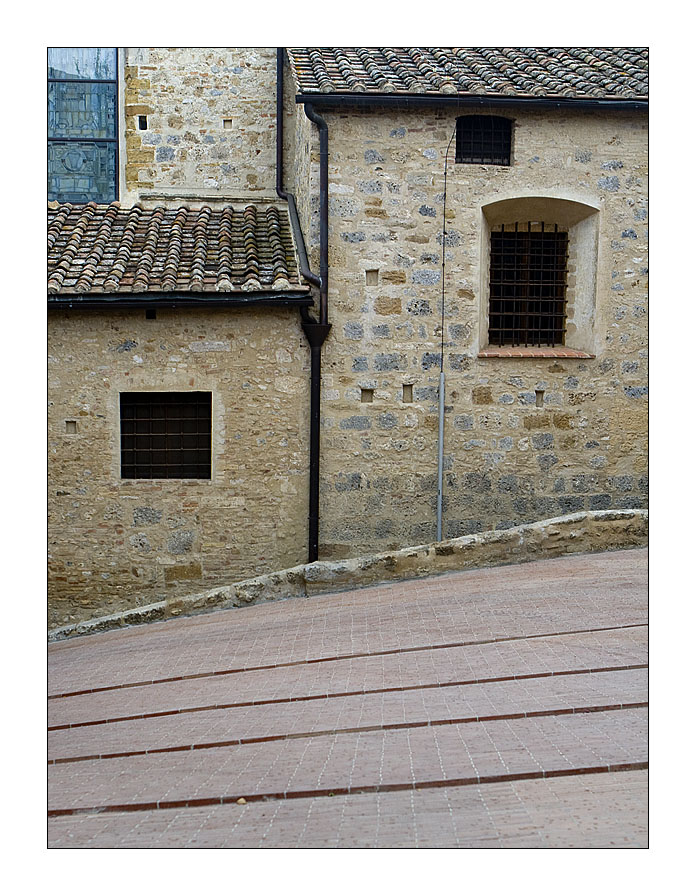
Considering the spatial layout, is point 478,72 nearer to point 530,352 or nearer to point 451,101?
point 451,101

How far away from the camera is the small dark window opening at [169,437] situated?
9.62 m

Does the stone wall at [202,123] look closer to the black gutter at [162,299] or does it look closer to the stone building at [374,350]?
the stone building at [374,350]

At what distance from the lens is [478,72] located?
386 inches

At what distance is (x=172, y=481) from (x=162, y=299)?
205cm

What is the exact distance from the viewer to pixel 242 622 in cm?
768

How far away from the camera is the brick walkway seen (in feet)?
11.4

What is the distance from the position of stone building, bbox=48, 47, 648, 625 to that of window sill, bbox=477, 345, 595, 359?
0.14 ft

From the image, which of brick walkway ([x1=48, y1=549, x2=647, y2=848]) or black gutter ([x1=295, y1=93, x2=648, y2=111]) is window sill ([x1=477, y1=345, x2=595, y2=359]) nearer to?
black gutter ([x1=295, y1=93, x2=648, y2=111])

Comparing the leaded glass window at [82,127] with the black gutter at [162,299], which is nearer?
the black gutter at [162,299]

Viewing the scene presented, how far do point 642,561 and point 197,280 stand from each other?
549cm

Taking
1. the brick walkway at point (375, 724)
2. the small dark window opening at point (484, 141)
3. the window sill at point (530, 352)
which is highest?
the small dark window opening at point (484, 141)

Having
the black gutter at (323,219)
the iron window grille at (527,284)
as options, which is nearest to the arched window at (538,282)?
the iron window grille at (527,284)

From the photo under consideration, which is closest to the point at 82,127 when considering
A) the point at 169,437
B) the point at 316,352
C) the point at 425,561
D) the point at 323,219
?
the point at 323,219

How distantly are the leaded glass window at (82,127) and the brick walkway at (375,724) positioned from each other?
7048mm
